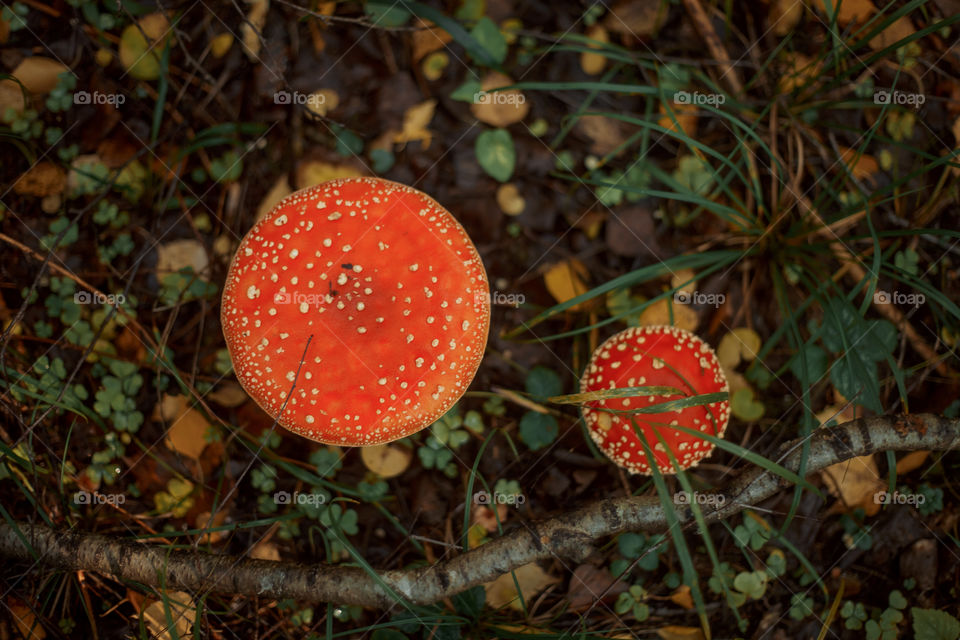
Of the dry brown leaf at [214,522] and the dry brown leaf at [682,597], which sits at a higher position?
A: the dry brown leaf at [214,522]

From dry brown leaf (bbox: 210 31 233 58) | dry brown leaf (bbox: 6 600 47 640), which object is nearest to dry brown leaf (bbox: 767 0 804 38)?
dry brown leaf (bbox: 210 31 233 58)

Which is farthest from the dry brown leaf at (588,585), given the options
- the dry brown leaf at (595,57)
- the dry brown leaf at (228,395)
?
the dry brown leaf at (595,57)

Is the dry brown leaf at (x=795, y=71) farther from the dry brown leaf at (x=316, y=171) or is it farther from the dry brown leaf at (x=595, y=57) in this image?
the dry brown leaf at (x=316, y=171)

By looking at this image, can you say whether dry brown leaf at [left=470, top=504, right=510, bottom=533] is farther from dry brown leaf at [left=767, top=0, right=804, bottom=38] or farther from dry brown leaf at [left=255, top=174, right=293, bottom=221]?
dry brown leaf at [left=767, top=0, right=804, bottom=38]

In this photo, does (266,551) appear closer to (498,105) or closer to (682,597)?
(682,597)

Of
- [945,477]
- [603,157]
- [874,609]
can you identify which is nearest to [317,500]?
[603,157]
